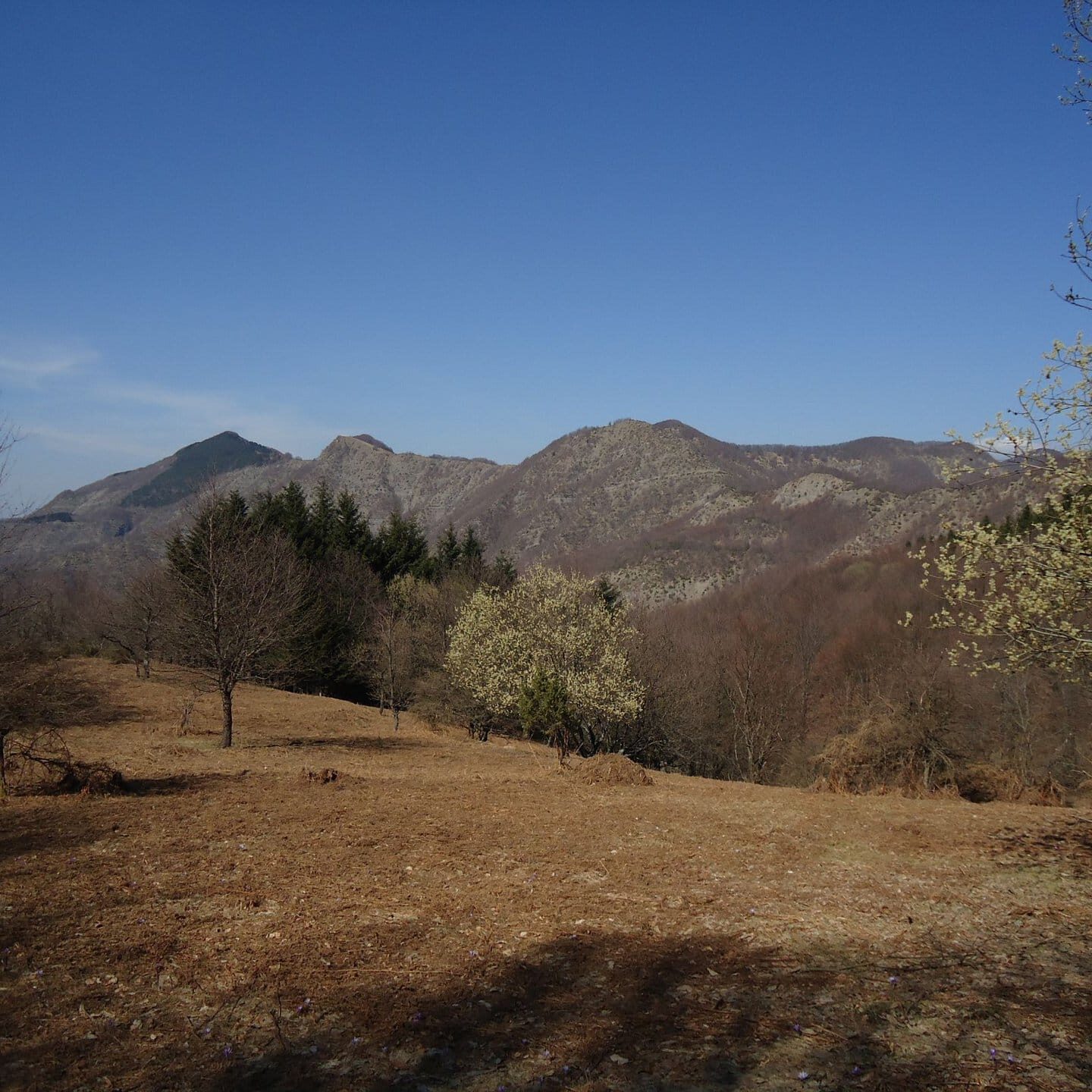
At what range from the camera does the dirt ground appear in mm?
5129

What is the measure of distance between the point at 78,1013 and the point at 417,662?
31.4 metres

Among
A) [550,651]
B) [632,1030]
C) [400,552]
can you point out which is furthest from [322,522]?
[632,1030]

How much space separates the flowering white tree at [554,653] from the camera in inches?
1074

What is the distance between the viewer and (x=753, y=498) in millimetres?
174000

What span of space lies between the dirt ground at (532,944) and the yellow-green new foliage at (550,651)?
13390 mm

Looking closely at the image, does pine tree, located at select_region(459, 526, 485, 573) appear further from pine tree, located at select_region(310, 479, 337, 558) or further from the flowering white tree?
the flowering white tree

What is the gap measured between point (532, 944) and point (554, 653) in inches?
842

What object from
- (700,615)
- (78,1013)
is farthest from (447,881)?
(700,615)

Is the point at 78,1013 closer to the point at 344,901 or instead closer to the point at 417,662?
the point at 344,901

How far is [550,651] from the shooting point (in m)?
28.7

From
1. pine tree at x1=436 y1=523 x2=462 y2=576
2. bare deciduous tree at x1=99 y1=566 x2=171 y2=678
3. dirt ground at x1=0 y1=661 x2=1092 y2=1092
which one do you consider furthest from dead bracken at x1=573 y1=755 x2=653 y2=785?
pine tree at x1=436 y1=523 x2=462 y2=576

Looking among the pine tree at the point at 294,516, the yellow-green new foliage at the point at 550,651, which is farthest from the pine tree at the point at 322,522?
the yellow-green new foliage at the point at 550,651

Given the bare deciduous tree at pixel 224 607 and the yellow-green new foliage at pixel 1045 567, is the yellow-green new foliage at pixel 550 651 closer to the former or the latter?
the bare deciduous tree at pixel 224 607

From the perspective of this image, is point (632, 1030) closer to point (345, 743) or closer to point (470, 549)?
point (345, 743)
